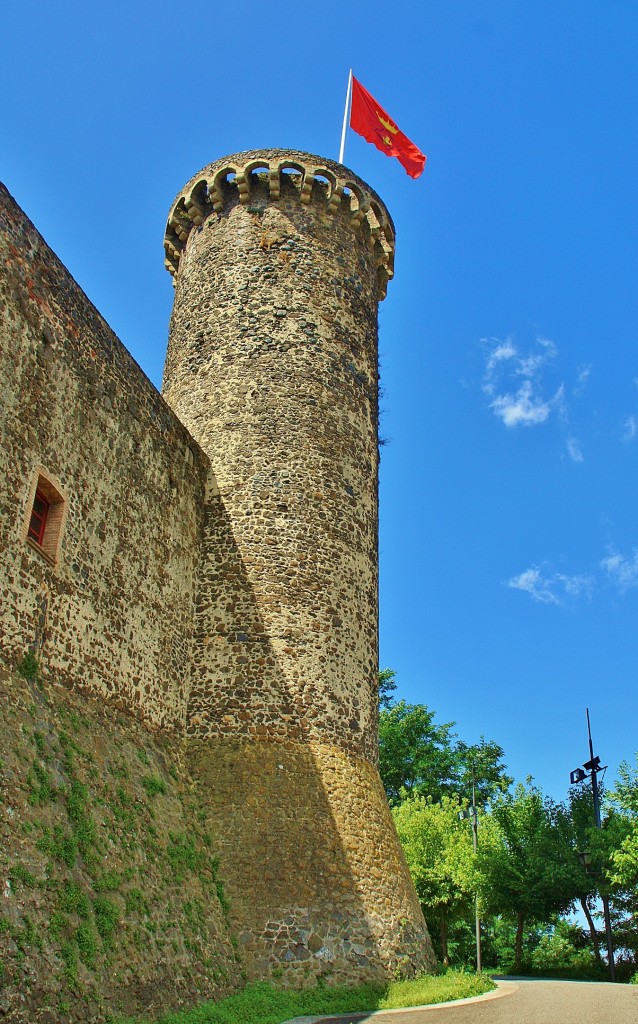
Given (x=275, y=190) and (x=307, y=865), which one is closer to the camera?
(x=307, y=865)

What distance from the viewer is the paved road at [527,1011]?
935cm

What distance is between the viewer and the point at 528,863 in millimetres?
21203

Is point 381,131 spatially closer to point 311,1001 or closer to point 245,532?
point 245,532

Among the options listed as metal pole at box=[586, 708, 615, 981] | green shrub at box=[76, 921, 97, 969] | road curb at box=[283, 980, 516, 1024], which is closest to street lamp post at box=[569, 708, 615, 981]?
metal pole at box=[586, 708, 615, 981]

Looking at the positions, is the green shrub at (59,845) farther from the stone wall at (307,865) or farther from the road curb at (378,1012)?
the stone wall at (307,865)

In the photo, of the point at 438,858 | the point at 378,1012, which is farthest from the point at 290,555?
the point at 438,858

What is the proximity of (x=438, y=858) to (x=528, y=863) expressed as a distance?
4269 millimetres

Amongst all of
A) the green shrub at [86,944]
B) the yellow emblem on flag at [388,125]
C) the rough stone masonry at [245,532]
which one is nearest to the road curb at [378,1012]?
the rough stone masonry at [245,532]

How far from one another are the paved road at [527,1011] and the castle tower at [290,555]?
1.15 m

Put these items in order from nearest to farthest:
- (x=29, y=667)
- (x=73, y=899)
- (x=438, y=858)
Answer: (x=73, y=899), (x=29, y=667), (x=438, y=858)

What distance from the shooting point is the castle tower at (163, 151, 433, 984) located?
445 inches

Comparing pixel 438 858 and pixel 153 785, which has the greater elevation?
pixel 153 785

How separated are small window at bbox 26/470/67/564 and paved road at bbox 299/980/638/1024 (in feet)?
19.4

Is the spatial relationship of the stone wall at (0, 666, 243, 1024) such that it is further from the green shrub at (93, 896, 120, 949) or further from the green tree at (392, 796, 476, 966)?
the green tree at (392, 796, 476, 966)
